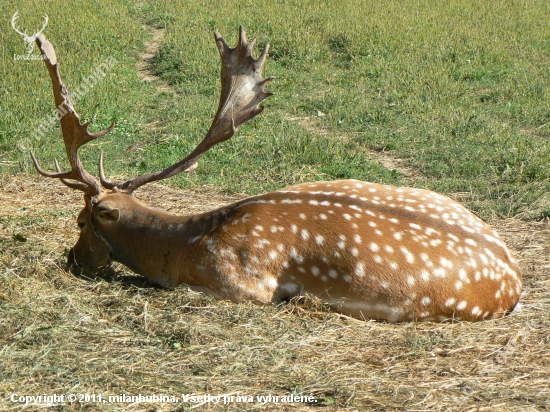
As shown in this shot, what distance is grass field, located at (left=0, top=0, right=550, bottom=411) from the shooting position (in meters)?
4.28

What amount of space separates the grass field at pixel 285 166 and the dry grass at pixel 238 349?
0.05ft

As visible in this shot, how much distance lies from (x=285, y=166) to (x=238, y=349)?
4.12m

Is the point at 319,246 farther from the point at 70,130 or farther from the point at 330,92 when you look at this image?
the point at 330,92

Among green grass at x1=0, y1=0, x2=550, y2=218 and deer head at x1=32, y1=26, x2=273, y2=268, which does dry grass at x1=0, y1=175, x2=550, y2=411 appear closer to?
deer head at x1=32, y1=26, x2=273, y2=268

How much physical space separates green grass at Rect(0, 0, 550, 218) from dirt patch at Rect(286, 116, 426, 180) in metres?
0.10

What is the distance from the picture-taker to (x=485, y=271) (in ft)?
16.9

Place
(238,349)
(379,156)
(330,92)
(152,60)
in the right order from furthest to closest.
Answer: (152,60)
(330,92)
(379,156)
(238,349)

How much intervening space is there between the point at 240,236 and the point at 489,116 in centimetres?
613

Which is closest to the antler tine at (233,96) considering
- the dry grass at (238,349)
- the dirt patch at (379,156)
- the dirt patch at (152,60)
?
the dry grass at (238,349)

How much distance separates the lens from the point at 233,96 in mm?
5855

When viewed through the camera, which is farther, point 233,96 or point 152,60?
point 152,60

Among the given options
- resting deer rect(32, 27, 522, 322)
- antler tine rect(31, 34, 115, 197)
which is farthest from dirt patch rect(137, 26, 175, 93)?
resting deer rect(32, 27, 522, 322)

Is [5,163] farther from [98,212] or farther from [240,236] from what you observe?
[240,236]

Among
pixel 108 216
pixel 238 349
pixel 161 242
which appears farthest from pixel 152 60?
pixel 238 349
